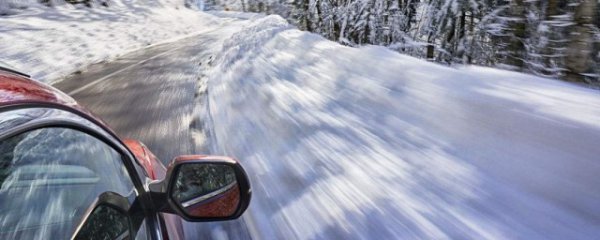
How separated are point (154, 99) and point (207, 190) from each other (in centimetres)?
565

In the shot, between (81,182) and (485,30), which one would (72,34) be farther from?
(81,182)

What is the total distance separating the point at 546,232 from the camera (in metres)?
2.03

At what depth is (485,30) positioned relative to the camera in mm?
5988

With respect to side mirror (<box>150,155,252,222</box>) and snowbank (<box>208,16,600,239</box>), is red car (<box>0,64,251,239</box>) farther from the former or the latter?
snowbank (<box>208,16,600,239</box>)

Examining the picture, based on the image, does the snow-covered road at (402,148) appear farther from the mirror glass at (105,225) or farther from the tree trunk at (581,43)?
the mirror glass at (105,225)

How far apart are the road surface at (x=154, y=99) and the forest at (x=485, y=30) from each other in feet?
11.9

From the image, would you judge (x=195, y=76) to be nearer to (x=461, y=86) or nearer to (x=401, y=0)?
(x=401, y=0)

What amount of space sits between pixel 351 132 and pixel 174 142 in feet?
6.67

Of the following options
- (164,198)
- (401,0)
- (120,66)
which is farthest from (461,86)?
(120,66)

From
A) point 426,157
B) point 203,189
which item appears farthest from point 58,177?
point 426,157

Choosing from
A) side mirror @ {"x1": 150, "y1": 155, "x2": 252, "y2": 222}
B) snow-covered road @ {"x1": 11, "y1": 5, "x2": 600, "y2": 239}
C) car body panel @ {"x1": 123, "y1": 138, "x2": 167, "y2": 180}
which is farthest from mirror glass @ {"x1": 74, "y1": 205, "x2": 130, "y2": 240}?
snow-covered road @ {"x1": 11, "y1": 5, "x2": 600, "y2": 239}

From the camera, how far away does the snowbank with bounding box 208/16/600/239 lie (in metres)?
2.20

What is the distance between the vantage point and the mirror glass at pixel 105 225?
4.06 feet

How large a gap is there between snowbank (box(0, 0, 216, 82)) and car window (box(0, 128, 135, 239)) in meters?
8.34
